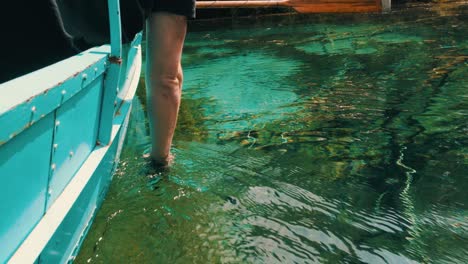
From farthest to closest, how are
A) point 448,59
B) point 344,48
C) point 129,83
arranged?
1. point 344,48
2. point 448,59
3. point 129,83

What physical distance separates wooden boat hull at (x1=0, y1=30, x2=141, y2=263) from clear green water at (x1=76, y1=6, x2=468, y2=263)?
46 centimetres

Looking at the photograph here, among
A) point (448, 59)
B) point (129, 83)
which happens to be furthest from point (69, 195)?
point (448, 59)

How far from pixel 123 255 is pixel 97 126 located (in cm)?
54

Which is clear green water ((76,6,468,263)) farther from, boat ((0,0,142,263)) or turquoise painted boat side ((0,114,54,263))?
turquoise painted boat side ((0,114,54,263))

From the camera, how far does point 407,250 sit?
2.11 metres

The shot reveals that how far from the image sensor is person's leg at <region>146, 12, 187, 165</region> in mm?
2514

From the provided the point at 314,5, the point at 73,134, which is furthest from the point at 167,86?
the point at 314,5

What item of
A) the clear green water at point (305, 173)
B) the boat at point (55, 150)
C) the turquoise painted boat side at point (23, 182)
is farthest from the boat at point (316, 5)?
the turquoise painted boat side at point (23, 182)

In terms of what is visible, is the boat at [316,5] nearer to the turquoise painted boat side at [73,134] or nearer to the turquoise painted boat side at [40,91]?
the turquoise painted boat side at [73,134]

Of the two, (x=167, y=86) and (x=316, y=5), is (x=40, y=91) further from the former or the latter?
(x=316, y=5)

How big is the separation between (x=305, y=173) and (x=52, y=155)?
5.65ft

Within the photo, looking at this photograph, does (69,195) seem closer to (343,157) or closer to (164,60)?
(164,60)

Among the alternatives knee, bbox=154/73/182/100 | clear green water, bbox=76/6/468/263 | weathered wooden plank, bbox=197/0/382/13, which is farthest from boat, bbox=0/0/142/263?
weathered wooden plank, bbox=197/0/382/13

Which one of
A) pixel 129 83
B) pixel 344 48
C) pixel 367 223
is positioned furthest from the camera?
pixel 344 48
